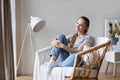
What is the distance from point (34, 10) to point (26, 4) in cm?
19

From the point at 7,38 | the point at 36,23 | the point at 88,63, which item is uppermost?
the point at 36,23

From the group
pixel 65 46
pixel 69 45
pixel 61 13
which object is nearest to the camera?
pixel 65 46

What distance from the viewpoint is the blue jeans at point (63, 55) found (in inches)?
133

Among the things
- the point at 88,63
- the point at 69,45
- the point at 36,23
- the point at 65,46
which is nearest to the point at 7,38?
the point at 65,46

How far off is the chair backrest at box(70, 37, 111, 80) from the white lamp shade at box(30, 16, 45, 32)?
1.52m

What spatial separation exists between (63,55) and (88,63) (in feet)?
1.52

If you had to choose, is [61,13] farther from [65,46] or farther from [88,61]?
[88,61]

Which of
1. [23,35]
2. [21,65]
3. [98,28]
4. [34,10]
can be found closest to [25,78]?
[21,65]

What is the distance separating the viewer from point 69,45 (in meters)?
3.72

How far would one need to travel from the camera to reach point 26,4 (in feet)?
16.7

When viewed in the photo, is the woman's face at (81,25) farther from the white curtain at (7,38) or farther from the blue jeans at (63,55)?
the white curtain at (7,38)

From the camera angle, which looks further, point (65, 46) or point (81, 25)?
point (81, 25)

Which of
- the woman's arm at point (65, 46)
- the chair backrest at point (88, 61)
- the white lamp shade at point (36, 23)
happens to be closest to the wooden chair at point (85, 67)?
the chair backrest at point (88, 61)

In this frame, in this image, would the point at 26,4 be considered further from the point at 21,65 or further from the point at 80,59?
the point at 80,59
